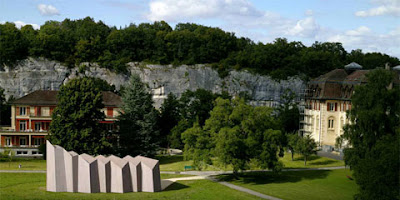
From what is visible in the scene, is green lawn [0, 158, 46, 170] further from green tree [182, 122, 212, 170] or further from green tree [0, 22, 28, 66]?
green tree [0, 22, 28, 66]

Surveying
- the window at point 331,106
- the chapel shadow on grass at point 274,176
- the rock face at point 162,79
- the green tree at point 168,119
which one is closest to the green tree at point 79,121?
the chapel shadow on grass at point 274,176

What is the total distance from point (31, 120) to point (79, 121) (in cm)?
1585

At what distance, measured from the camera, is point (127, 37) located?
100m

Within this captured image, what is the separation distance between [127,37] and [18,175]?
5921cm

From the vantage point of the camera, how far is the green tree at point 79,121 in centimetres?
5044

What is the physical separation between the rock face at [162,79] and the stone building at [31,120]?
25.3 meters

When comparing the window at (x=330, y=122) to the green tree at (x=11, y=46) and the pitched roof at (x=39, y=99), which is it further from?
the green tree at (x=11, y=46)

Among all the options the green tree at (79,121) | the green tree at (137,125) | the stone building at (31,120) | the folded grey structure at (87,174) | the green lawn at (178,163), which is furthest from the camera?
the stone building at (31,120)

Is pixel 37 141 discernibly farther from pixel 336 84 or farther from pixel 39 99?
pixel 336 84

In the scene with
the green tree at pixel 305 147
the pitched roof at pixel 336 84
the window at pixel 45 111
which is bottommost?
the green tree at pixel 305 147

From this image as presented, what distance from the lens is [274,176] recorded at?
1804 inches

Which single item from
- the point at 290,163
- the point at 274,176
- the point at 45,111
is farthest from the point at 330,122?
the point at 45,111

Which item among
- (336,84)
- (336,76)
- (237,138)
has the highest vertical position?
(336,76)

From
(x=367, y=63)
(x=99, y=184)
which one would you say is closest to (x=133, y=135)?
(x=99, y=184)
